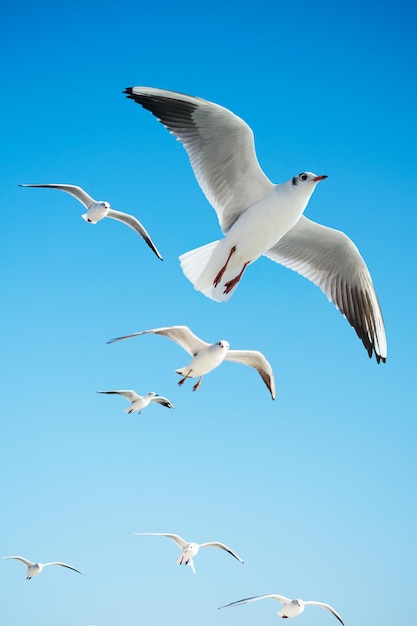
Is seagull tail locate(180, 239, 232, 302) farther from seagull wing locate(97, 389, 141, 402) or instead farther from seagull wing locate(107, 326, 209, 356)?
seagull wing locate(97, 389, 141, 402)

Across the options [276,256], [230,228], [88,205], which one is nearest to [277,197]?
[230,228]

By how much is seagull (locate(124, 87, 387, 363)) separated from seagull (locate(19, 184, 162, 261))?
13.1ft

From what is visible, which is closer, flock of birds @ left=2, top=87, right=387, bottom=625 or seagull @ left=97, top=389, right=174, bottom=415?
flock of birds @ left=2, top=87, right=387, bottom=625

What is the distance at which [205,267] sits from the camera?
25.1 ft

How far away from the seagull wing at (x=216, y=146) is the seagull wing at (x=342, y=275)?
832 millimetres

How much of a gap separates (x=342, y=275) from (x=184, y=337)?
8.15ft

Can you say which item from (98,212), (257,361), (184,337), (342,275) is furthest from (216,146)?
(98,212)

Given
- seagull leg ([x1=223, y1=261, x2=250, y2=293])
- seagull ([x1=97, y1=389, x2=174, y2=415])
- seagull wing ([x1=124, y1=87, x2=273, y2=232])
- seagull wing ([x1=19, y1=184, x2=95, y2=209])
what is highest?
seagull wing ([x1=124, y1=87, x2=273, y2=232])

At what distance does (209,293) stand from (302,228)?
1.27 meters

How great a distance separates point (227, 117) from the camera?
23.2ft

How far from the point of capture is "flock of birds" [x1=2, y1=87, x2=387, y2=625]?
7160mm

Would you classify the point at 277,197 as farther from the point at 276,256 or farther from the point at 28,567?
the point at 28,567

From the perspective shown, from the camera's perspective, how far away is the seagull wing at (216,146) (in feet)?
23.2

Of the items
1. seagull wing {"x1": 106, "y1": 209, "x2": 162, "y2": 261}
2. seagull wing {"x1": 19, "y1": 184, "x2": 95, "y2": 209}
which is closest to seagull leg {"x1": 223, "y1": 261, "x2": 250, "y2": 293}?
seagull wing {"x1": 106, "y1": 209, "x2": 162, "y2": 261}
